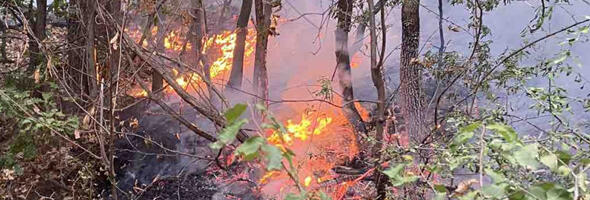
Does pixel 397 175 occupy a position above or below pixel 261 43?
below

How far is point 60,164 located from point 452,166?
205 inches

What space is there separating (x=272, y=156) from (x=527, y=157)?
1.73ft

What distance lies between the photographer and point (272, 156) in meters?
A: 1.01

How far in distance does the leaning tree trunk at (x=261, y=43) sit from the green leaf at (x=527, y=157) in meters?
4.62

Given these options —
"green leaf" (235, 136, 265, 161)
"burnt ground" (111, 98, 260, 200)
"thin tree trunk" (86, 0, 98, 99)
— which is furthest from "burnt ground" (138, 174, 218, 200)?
"green leaf" (235, 136, 265, 161)

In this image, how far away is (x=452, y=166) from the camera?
1498 millimetres

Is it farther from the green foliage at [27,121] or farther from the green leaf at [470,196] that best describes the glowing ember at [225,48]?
the green leaf at [470,196]

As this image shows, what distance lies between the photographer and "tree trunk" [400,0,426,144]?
17.6ft

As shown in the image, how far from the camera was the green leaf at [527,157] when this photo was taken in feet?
3.46

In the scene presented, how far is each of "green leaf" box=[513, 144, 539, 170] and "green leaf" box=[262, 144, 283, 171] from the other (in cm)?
49

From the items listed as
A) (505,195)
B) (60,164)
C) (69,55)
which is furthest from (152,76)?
(505,195)

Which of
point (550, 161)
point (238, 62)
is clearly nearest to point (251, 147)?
point (550, 161)

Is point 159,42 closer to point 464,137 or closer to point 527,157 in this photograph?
point 464,137

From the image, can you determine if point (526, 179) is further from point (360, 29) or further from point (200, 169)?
point (200, 169)
